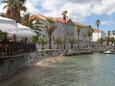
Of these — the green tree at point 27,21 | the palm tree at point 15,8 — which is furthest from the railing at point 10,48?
the green tree at point 27,21

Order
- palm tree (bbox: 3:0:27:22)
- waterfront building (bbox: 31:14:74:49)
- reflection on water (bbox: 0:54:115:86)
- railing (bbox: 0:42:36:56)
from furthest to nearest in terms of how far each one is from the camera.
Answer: waterfront building (bbox: 31:14:74:49) → palm tree (bbox: 3:0:27:22) → reflection on water (bbox: 0:54:115:86) → railing (bbox: 0:42:36:56)

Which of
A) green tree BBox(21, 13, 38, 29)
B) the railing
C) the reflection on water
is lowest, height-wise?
the reflection on water

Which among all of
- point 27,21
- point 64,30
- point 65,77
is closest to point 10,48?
point 65,77

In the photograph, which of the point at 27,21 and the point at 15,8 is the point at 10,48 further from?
the point at 27,21

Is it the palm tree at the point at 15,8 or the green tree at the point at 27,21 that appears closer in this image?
the palm tree at the point at 15,8

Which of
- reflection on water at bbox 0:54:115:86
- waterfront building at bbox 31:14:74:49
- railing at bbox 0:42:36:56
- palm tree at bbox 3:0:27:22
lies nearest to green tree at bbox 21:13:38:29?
palm tree at bbox 3:0:27:22

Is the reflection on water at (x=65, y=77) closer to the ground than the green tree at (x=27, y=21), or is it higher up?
closer to the ground

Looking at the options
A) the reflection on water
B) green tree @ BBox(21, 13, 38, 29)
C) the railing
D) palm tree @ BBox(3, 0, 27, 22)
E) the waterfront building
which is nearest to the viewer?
the railing

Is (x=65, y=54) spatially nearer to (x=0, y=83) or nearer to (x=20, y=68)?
(x=20, y=68)

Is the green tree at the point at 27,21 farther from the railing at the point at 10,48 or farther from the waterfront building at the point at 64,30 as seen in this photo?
the waterfront building at the point at 64,30

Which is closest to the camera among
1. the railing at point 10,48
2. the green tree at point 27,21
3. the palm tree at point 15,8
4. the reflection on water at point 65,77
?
the railing at point 10,48

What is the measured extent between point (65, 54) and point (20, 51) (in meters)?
66.7

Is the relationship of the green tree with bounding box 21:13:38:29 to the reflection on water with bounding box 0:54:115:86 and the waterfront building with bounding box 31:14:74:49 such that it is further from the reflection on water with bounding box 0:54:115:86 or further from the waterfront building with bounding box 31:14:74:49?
the waterfront building with bounding box 31:14:74:49

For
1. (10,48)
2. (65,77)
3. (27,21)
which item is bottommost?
(65,77)
